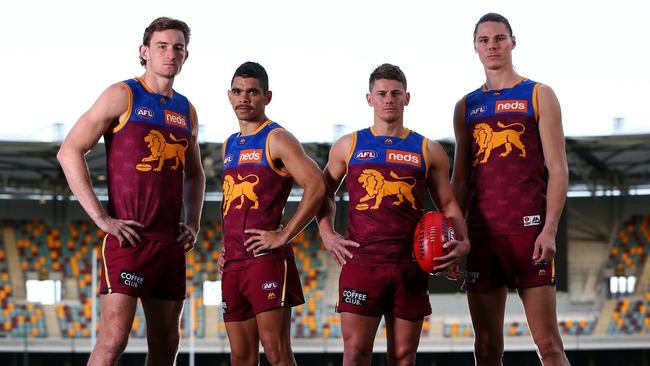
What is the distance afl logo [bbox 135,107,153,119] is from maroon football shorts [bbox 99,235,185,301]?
0.70 metres

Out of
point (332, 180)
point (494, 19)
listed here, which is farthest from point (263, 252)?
point (494, 19)

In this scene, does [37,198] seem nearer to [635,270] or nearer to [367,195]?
[635,270]

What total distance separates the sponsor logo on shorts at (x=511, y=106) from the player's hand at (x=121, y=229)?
221 centimetres

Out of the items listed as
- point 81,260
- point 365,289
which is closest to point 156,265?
point 365,289

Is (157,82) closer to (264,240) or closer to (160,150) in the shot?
(160,150)

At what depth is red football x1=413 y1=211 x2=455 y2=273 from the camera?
5.03 m

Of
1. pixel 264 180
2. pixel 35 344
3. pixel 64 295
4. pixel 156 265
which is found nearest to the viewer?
pixel 156 265

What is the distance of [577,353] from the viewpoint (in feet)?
77.6

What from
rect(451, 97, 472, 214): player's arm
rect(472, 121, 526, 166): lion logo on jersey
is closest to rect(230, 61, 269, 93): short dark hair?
rect(451, 97, 472, 214): player's arm

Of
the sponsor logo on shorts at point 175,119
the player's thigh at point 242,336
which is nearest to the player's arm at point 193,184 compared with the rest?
the sponsor logo on shorts at point 175,119

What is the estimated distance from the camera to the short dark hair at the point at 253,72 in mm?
5367

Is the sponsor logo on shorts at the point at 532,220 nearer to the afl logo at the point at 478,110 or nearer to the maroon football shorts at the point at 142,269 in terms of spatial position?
the afl logo at the point at 478,110

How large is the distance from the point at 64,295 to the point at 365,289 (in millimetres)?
21272

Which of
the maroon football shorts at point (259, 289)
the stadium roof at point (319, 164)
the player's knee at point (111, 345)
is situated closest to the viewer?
the player's knee at point (111, 345)
